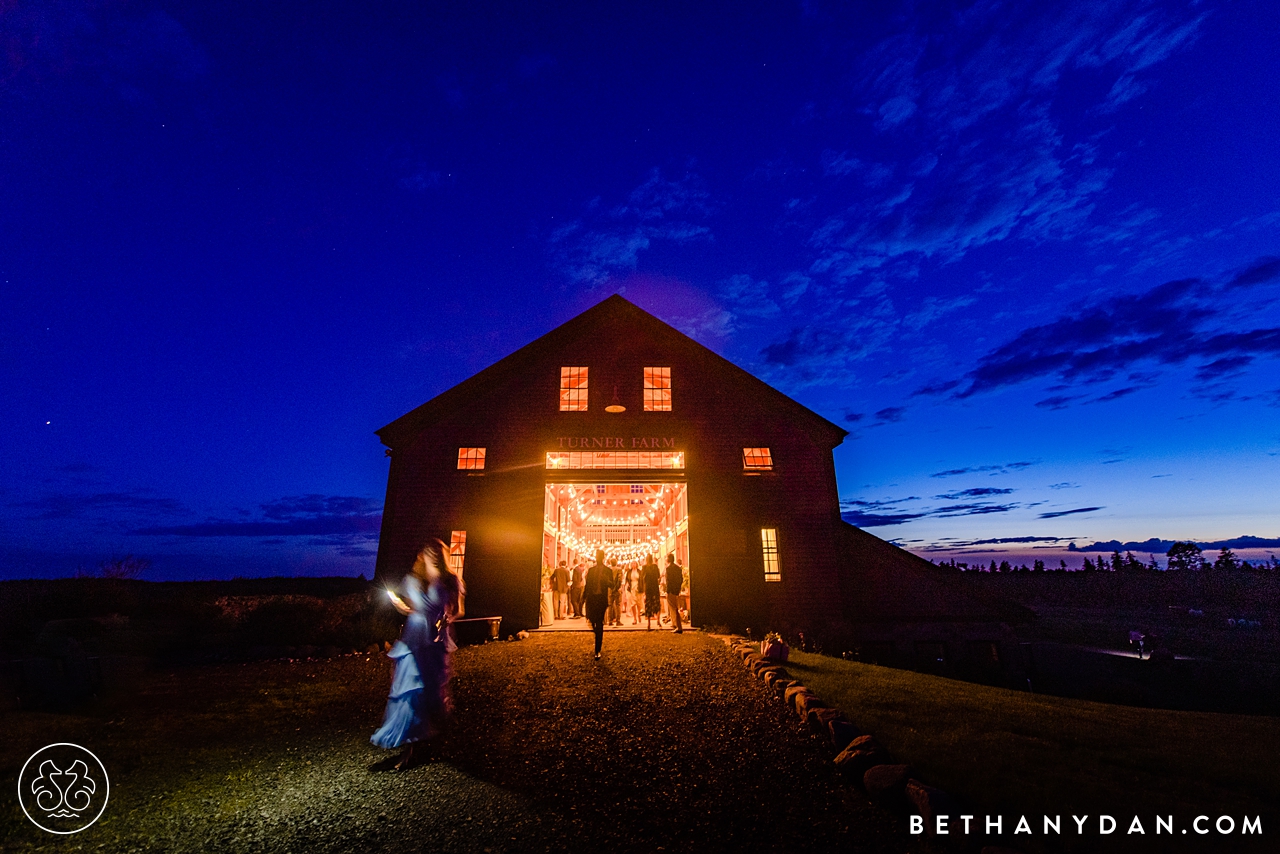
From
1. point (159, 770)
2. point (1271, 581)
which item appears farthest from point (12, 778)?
point (1271, 581)

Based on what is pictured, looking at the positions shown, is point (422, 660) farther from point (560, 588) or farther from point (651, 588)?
point (560, 588)

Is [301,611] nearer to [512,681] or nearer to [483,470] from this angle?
[483,470]

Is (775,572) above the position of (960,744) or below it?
above

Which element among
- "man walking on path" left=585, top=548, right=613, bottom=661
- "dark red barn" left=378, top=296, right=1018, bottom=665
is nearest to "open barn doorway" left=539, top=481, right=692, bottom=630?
"dark red barn" left=378, top=296, right=1018, bottom=665

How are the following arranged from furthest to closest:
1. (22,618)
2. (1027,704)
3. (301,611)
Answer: (301,611)
(22,618)
(1027,704)

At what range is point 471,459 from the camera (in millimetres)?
15961

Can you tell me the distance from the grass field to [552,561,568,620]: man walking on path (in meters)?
11.9

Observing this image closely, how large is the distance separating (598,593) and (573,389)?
7394 mm

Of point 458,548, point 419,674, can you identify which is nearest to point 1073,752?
point 419,674

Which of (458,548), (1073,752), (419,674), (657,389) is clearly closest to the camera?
(1073,752)

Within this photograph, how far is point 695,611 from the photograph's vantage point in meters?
15.1

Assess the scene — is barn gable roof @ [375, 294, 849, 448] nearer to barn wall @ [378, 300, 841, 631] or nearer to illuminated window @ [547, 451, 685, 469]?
barn wall @ [378, 300, 841, 631]

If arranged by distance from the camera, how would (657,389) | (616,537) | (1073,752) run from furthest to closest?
(616,537) < (657,389) < (1073,752)

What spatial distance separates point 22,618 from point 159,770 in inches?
404
